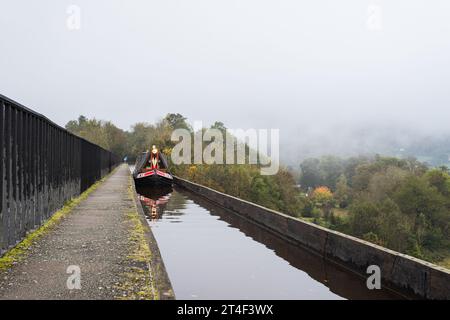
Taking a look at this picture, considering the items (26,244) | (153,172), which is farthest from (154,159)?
(26,244)

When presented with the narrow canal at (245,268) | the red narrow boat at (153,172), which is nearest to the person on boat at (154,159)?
the red narrow boat at (153,172)

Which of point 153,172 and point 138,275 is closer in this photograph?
point 138,275

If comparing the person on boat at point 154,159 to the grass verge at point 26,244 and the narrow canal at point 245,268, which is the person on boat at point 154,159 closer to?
the narrow canal at point 245,268

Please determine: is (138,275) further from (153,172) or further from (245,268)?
(153,172)

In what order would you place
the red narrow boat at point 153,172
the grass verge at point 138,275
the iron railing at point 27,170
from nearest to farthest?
the grass verge at point 138,275, the iron railing at point 27,170, the red narrow boat at point 153,172

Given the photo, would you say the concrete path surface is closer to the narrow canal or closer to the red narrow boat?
the narrow canal

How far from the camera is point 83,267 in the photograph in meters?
5.59

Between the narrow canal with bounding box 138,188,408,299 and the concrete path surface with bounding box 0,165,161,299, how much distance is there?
0.88 meters

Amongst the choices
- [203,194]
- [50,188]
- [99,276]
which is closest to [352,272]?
[99,276]

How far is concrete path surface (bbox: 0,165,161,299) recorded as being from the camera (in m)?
4.58

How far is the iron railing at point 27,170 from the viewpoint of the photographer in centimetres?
626

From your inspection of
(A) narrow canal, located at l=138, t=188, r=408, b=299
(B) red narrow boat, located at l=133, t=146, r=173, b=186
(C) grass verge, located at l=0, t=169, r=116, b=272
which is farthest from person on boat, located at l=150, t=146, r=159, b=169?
(C) grass verge, located at l=0, t=169, r=116, b=272

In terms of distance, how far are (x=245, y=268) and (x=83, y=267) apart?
307 centimetres

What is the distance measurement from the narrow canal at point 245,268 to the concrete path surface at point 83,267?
882 millimetres
